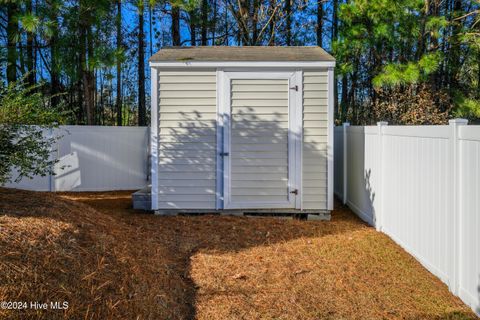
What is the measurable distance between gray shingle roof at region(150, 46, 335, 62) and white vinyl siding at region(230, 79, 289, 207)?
409 millimetres

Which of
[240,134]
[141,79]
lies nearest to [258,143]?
[240,134]

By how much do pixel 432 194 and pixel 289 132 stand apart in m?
2.80

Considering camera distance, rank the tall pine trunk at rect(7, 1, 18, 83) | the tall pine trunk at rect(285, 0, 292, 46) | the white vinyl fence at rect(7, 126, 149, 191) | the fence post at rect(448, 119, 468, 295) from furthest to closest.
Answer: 1. the tall pine trunk at rect(285, 0, 292, 46)
2. the tall pine trunk at rect(7, 1, 18, 83)
3. the white vinyl fence at rect(7, 126, 149, 191)
4. the fence post at rect(448, 119, 468, 295)

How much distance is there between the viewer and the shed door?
6125 mm

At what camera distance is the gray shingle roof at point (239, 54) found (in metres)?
6.10

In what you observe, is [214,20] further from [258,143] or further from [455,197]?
[455,197]

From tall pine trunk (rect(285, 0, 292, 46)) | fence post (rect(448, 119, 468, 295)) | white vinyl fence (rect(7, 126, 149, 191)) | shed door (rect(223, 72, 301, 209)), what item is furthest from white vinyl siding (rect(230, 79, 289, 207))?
tall pine trunk (rect(285, 0, 292, 46))

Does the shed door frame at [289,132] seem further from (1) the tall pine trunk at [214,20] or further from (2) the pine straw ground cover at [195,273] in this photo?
(1) the tall pine trunk at [214,20]

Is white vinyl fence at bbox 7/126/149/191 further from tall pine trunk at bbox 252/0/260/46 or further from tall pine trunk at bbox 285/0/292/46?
tall pine trunk at bbox 285/0/292/46

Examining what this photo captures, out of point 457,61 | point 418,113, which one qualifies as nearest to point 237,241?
point 418,113

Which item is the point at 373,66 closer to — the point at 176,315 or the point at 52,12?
the point at 52,12

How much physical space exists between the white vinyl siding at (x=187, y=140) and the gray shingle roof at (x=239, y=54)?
0.26 m

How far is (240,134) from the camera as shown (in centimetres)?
618

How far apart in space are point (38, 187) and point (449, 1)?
12154 mm
